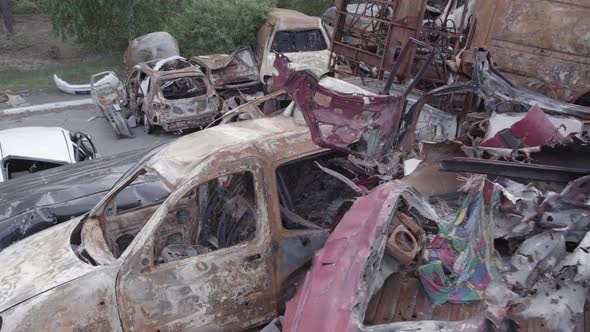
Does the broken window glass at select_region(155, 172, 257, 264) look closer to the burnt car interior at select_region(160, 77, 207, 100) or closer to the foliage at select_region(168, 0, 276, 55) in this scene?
the burnt car interior at select_region(160, 77, 207, 100)

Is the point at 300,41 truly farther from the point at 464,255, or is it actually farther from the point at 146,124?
the point at 464,255

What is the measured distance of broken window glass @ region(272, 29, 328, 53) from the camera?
12.2 m

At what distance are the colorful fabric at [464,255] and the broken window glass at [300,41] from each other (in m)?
9.58

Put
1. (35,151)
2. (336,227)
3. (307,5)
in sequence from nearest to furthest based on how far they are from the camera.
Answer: (336,227)
(35,151)
(307,5)

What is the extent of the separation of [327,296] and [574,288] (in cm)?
125

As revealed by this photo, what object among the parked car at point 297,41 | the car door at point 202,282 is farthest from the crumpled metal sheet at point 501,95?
the parked car at point 297,41

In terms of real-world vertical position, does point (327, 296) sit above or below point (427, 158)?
below

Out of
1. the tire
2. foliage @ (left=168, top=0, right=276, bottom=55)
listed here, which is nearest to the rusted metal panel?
the tire

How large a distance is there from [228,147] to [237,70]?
7966 millimetres

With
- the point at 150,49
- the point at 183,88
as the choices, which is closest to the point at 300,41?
the point at 183,88

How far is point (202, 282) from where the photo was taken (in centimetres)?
369

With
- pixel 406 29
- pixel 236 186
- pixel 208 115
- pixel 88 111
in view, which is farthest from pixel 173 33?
pixel 236 186

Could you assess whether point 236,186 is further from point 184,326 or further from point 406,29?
point 406,29

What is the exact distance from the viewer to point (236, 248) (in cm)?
377
